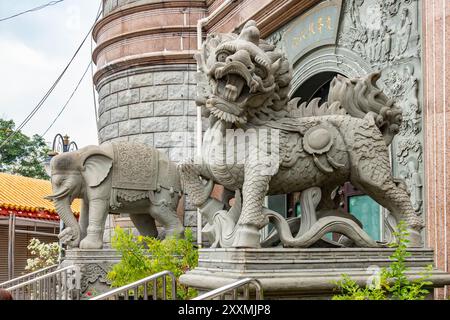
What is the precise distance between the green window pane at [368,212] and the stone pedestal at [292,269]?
3.64m

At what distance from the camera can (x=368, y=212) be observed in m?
8.70

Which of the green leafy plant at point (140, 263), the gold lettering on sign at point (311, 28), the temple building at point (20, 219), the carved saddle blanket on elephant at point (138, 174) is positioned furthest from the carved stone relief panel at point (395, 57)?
the temple building at point (20, 219)

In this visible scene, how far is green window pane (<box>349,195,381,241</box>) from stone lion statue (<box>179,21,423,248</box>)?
3.45m

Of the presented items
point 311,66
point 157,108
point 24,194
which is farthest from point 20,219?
point 311,66

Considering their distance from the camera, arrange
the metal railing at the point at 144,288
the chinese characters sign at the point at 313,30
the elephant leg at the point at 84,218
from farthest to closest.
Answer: the elephant leg at the point at 84,218
the chinese characters sign at the point at 313,30
the metal railing at the point at 144,288

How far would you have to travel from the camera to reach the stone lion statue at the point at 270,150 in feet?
15.1

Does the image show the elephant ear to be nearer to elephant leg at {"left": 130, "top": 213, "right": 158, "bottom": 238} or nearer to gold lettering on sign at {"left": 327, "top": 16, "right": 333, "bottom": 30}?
elephant leg at {"left": 130, "top": 213, "right": 158, "bottom": 238}

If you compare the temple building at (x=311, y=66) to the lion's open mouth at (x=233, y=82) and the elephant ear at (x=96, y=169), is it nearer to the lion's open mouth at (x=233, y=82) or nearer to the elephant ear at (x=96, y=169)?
the lion's open mouth at (x=233, y=82)

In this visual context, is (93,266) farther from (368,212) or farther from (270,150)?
(270,150)

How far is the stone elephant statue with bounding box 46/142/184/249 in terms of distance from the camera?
8828mm

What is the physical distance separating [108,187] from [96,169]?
30cm

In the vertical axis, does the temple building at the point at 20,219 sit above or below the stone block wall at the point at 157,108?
below

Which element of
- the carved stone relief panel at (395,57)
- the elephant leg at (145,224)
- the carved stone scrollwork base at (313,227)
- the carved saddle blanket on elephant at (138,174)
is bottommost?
the elephant leg at (145,224)
